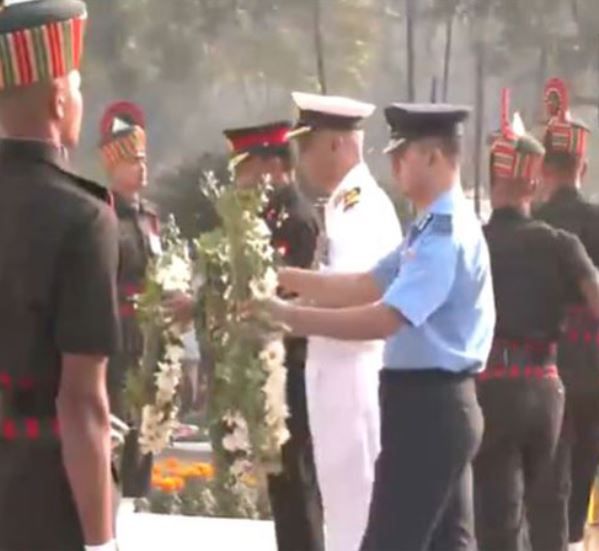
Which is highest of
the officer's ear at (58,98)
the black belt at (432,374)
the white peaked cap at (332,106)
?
the officer's ear at (58,98)

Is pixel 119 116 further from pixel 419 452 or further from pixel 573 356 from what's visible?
pixel 419 452

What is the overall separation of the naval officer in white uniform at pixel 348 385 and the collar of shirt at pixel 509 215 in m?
0.33

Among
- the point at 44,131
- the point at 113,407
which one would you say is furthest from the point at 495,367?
the point at 44,131

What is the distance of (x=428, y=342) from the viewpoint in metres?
5.03

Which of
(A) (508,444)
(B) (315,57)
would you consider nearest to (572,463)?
(A) (508,444)

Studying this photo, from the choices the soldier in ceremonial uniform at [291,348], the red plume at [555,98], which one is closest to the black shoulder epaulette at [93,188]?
the soldier in ceremonial uniform at [291,348]

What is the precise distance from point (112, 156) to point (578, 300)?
88.7 inches

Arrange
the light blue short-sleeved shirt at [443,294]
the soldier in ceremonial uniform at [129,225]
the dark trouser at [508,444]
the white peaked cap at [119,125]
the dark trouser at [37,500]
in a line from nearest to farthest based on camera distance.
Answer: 1. the dark trouser at [37,500]
2. the light blue short-sleeved shirt at [443,294]
3. the dark trouser at [508,444]
4. the soldier in ceremonial uniform at [129,225]
5. the white peaked cap at [119,125]

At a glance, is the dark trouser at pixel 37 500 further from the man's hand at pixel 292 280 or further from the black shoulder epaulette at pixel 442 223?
the man's hand at pixel 292 280

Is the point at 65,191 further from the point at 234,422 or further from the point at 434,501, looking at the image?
the point at 434,501

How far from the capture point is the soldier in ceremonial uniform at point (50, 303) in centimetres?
368

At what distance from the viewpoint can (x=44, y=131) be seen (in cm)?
384

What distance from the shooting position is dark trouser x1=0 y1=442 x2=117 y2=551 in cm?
378

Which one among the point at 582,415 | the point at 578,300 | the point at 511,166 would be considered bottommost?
the point at 582,415
